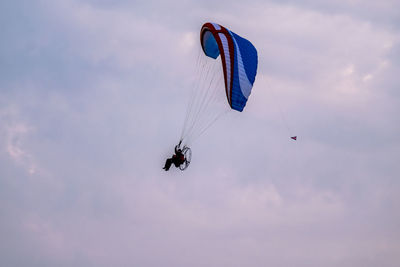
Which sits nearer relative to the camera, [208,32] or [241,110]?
[241,110]

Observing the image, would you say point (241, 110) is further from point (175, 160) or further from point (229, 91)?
point (175, 160)

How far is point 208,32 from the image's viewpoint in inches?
1903

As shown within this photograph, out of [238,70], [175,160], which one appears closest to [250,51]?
[238,70]

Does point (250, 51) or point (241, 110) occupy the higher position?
point (250, 51)

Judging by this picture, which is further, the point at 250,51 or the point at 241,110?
the point at 250,51

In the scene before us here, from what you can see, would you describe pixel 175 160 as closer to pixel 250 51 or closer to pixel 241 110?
pixel 241 110

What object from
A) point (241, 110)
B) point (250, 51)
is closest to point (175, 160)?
point (241, 110)

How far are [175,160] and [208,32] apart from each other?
911 cm

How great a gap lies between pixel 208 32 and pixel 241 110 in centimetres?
717

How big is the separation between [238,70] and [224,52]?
144cm

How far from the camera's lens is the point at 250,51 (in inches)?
1850

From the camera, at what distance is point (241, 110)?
44.1 meters

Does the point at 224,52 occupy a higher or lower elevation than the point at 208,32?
lower

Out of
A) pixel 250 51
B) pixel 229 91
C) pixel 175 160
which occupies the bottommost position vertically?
pixel 175 160
